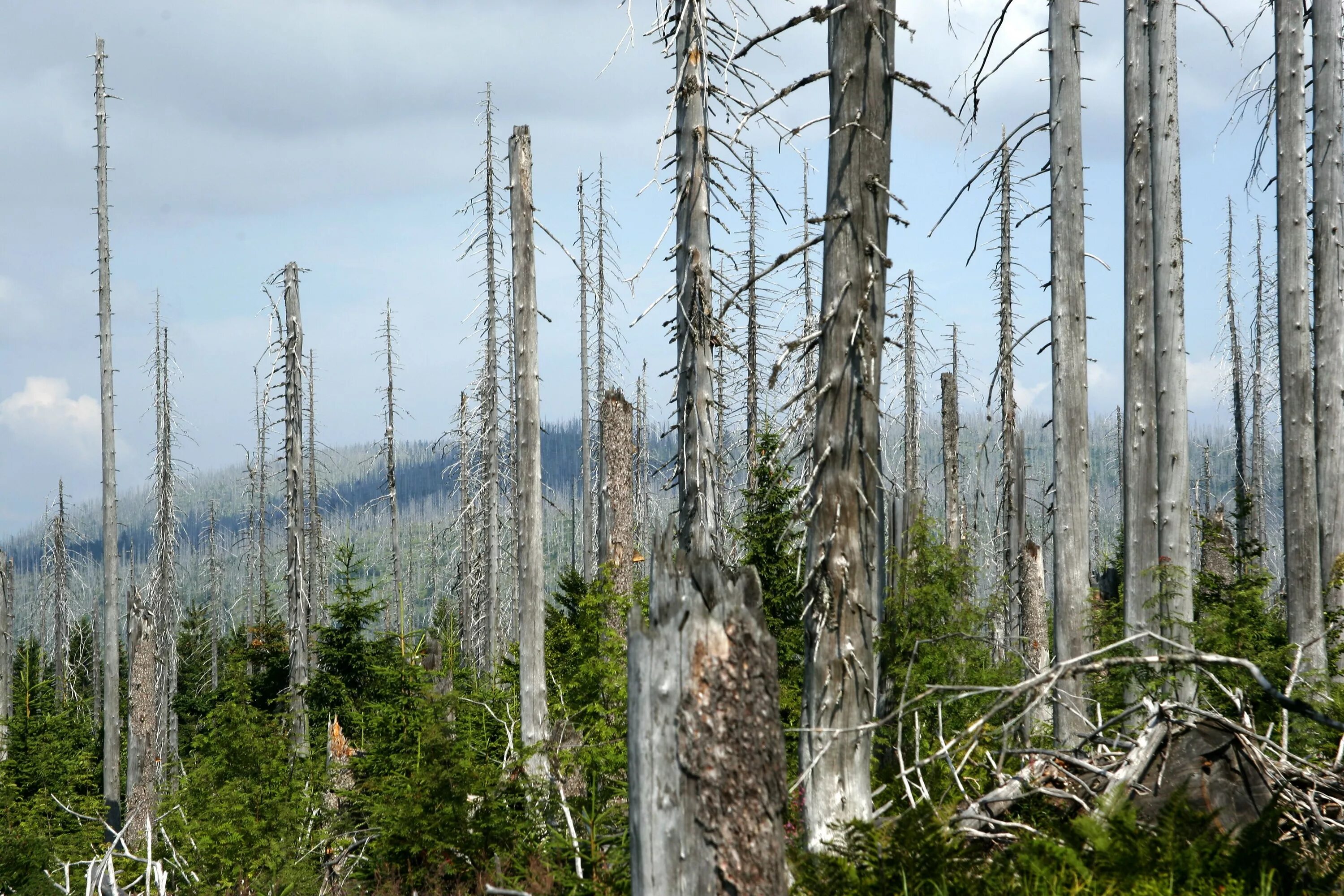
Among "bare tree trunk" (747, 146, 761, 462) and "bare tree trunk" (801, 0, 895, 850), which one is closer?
"bare tree trunk" (801, 0, 895, 850)

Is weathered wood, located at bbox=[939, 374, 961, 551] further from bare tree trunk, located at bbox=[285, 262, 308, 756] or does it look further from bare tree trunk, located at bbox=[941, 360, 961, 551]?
bare tree trunk, located at bbox=[285, 262, 308, 756]

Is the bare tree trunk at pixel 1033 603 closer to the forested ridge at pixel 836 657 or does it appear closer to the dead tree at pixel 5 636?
the forested ridge at pixel 836 657

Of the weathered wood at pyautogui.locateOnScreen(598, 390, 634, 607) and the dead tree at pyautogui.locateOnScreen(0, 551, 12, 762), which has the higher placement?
the weathered wood at pyautogui.locateOnScreen(598, 390, 634, 607)

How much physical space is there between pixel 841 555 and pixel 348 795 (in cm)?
631

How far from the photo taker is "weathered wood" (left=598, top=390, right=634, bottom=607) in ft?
55.5

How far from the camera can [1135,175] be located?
1018 cm

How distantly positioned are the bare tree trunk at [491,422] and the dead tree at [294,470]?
4411 millimetres

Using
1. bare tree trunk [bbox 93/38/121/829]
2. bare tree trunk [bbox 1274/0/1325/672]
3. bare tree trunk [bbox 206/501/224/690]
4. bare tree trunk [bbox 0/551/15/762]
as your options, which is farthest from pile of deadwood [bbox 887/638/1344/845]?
bare tree trunk [bbox 206/501/224/690]

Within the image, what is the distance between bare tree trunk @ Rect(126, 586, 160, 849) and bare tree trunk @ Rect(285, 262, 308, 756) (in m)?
2.45

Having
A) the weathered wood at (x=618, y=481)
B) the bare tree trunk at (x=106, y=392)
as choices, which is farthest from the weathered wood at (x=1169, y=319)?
the bare tree trunk at (x=106, y=392)

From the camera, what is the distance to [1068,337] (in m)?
10.1

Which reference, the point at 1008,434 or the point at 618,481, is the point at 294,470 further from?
the point at 1008,434

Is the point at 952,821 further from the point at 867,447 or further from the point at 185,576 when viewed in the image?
the point at 185,576

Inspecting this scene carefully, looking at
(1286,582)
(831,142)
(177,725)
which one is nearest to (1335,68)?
(1286,582)
